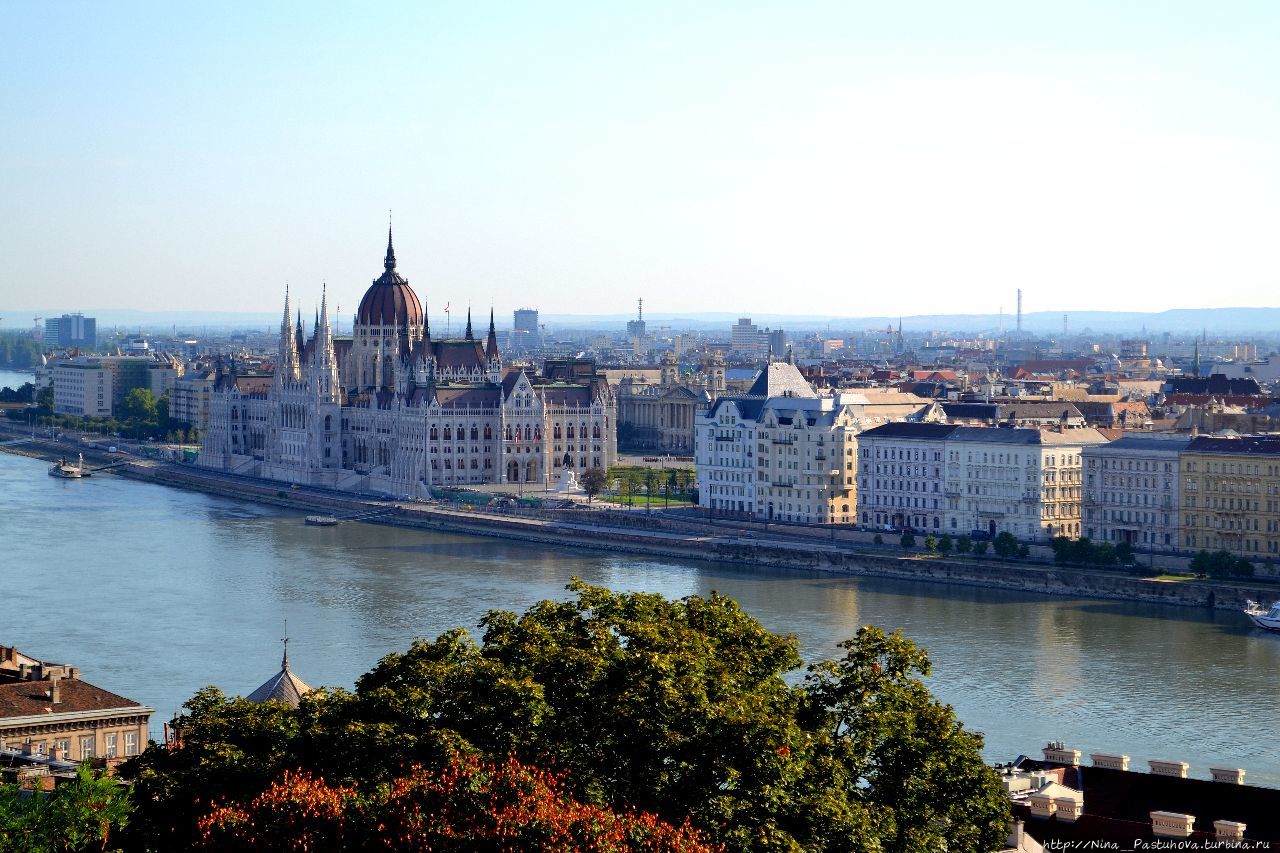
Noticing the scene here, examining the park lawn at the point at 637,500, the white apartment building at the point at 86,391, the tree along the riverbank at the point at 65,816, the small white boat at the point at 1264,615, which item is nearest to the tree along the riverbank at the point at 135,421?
the white apartment building at the point at 86,391

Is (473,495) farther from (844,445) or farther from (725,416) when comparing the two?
(844,445)

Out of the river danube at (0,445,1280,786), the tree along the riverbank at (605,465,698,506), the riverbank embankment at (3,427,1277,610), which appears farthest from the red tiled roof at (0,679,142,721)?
the tree along the riverbank at (605,465,698,506)

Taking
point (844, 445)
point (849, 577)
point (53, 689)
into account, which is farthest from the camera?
point (844, 445)

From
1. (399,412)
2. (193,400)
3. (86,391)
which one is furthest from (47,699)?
(86,391)

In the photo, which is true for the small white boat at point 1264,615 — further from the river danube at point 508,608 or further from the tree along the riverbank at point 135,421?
the tree along the riverbank at point 135,421

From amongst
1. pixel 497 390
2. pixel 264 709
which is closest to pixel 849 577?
pixel 497 390
